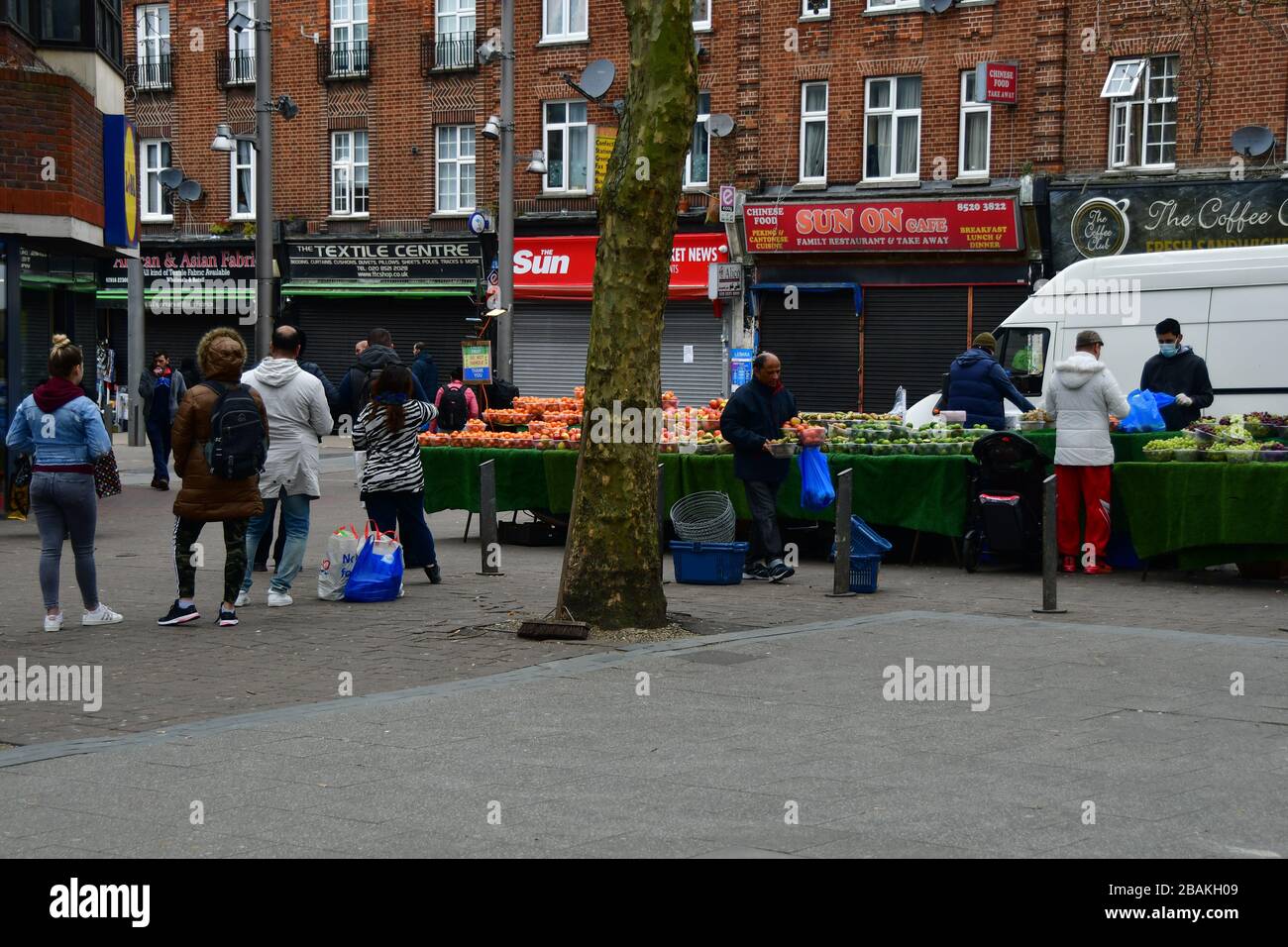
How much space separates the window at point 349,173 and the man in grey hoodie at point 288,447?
88.3ft

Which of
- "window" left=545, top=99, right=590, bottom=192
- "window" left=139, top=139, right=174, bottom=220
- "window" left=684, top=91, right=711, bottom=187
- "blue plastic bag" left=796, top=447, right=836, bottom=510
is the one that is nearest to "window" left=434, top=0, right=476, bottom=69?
"window" left=545, top=99, right=590, bottom=192

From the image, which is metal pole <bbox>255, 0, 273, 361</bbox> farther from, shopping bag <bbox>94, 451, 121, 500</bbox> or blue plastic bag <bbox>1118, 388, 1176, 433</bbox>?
blue plastic bag <bbox>1118, 388, 1176, 433</bbox>

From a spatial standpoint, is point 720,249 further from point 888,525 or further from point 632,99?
point 632,99

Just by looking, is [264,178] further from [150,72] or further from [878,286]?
[150,72]

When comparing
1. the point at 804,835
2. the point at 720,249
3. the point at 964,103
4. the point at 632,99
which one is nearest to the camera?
the point at 804,835

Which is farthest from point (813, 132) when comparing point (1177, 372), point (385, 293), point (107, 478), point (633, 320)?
point (633, 320)

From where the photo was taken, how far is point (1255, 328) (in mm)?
19781

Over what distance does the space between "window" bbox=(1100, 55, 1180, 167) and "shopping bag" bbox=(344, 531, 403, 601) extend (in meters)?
20.2

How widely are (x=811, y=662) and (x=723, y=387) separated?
25505mm

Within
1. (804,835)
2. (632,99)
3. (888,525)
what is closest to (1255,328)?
(888,525)

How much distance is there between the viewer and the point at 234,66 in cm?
4047

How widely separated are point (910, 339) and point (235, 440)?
23042 mm

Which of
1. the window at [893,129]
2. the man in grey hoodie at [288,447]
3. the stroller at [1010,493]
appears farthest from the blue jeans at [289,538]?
the window at [893,129]

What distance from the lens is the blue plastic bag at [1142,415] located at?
52.1 ft
